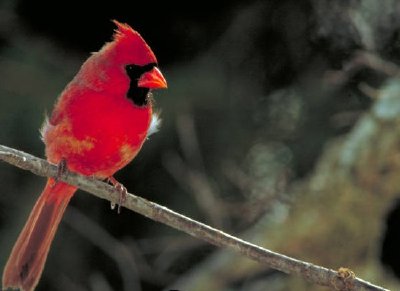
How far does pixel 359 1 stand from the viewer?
3.84 meters

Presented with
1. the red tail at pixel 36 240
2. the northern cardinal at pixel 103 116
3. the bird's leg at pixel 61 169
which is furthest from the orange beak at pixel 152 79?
the red tail at pixel 36 240

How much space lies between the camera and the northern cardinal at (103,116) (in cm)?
277

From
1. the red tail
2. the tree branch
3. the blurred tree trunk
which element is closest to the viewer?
the tree branch

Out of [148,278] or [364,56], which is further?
[148,278]

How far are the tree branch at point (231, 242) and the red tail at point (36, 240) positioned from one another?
20.2 inches

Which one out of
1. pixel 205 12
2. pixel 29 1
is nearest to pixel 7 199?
pixel 29 1

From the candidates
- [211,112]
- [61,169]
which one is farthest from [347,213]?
[61,169]

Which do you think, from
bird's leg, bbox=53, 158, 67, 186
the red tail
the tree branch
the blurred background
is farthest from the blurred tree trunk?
the tree branch

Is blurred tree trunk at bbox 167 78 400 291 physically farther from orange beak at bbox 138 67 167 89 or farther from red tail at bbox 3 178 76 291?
orange beak at bbox 138 67 167 89

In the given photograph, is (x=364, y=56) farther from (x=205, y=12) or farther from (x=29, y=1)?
(x=29, y=1)

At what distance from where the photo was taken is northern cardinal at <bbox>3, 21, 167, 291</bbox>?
2773 mm

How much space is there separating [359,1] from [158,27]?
0.83 meters

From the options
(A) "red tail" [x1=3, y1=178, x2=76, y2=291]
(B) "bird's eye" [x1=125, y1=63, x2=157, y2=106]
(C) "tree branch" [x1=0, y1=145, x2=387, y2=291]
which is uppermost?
(B) "bird's eye" [x1=125, y1=63, x2=157, y2=106]

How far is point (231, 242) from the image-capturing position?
2.34 metres
